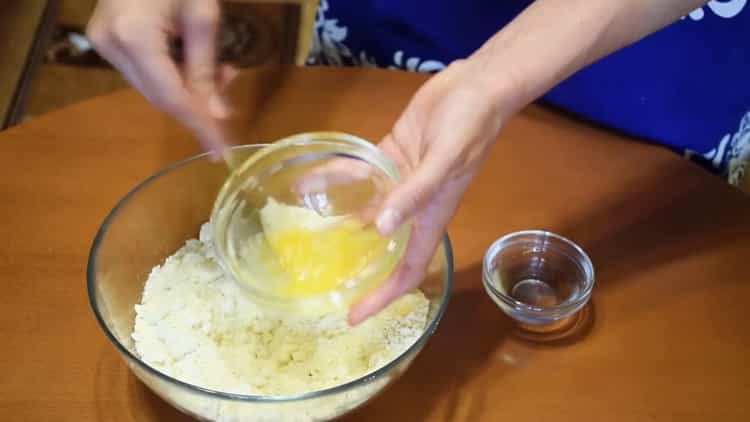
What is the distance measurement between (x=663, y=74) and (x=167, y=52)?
0.59 m

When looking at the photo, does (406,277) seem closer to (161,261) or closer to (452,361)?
(452,361)

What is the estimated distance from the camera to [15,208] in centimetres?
80

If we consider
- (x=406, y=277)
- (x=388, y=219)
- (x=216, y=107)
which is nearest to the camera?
(x=388, y=219)

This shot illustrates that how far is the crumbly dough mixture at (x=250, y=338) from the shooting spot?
0.62 meters

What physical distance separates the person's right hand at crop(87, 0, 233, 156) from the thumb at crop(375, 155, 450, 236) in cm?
25

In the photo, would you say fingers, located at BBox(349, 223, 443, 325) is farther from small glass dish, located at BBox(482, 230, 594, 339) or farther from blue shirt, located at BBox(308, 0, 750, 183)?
blue shirt, located at BBox(308, 0, 750, 183)

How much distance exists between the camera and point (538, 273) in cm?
79

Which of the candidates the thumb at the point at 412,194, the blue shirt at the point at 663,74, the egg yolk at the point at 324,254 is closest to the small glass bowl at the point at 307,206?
the egg yolk at the point at 324,254

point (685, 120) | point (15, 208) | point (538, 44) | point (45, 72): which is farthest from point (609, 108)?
point (45, 72)

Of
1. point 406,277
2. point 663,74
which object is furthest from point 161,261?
point 663,74

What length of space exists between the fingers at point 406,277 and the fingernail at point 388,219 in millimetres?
107

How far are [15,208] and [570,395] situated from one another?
604mm

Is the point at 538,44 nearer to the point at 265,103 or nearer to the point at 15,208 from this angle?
the point at 265,103

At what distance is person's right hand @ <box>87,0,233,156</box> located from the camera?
650 millimetres
